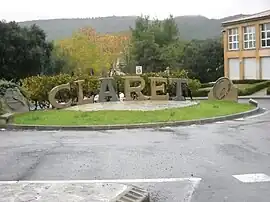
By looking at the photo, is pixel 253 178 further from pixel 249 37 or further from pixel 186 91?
pixel 249 37

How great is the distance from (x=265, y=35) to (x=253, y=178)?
47079mm

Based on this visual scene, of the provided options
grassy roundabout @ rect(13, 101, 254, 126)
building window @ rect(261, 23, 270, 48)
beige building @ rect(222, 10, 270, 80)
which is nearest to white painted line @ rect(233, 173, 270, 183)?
grassy roundabout @ rect(13, 101, 254, 126)

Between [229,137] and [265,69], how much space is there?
40.9 meters

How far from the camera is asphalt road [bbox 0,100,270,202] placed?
7480 mm

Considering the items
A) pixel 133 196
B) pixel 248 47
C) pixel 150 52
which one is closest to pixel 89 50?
pixel 150 52

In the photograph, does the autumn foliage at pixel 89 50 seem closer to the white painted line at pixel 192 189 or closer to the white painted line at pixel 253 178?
the white painted line at pixel 253 178

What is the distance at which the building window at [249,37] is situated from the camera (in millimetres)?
54594

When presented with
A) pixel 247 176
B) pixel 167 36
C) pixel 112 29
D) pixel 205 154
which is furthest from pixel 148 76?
pixel 112 29

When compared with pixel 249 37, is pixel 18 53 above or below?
below

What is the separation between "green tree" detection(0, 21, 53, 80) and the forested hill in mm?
27975

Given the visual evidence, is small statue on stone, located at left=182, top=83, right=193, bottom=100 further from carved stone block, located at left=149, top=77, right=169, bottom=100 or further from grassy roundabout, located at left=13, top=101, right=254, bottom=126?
grassy roundabout, located at left=13, top=101, right=254, bottom=126

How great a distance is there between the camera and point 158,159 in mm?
10062

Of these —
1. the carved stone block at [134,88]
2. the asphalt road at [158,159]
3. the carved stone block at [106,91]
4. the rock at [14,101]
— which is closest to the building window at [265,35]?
the carved stone block at [134,88]

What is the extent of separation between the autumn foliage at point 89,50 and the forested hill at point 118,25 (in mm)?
10900
